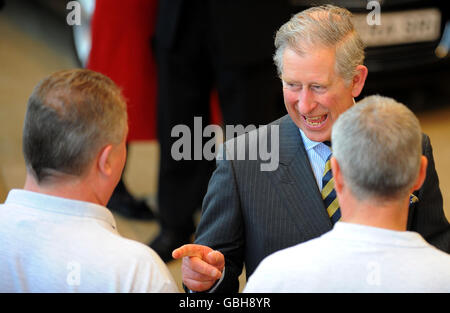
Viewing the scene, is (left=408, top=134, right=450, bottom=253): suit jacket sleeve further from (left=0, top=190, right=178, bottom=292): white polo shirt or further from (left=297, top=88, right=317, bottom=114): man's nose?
(left=0, top=190, right=178, bottom=292): white polo shirt

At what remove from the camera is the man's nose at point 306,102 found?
1.94 m

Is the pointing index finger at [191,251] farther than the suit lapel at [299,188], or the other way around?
the suit lapel at [299,188]

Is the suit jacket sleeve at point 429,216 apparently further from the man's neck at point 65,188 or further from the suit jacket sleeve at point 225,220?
the man's neck at point 65,188

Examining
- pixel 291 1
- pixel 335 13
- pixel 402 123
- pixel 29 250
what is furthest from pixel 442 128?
pixel 29 250

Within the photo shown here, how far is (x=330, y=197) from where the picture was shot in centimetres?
197

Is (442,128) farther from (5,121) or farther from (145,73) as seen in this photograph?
(5,121)

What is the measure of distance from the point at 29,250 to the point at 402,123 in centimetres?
76

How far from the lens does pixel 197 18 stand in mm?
3404

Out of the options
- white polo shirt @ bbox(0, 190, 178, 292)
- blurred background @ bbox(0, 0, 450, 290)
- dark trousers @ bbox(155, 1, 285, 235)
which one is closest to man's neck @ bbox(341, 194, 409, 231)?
white polo shirt @ bbox(0, 190, 178, 292)

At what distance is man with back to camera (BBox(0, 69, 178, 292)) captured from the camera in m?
1.40

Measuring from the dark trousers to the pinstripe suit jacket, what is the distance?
1.43 meters

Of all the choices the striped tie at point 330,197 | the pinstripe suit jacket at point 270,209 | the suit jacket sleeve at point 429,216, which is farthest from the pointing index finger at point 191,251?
the suit jacket sleeve at point 429,216

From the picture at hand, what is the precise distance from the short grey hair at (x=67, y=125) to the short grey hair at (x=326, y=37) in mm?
605

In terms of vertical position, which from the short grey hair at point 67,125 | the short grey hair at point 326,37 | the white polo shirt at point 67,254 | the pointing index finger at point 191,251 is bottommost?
the pointing index finger at point 191,251
